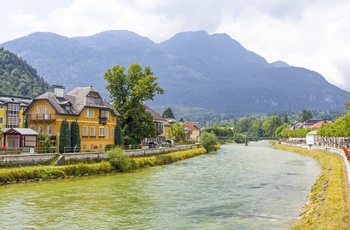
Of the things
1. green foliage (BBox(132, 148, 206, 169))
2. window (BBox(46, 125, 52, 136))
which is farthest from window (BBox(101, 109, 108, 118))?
window (BBox(46, 125, 52, 136))

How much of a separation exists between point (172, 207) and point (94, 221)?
6.85 metres

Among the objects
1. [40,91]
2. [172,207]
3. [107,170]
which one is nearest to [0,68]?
[40,91]

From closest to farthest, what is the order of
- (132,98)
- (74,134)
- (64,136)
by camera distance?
(64,136), (74,134), (132,98)

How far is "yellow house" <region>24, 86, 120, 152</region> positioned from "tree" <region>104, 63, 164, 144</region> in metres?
4.25

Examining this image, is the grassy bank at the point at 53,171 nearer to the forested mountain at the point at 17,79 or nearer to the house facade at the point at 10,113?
the house facade at the point at 10,113

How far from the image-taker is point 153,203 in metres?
31.2

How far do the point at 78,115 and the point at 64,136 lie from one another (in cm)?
544

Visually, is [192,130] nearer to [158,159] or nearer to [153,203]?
[158,159]

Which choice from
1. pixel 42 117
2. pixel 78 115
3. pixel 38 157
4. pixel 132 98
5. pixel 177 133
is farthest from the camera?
pixel 177 133

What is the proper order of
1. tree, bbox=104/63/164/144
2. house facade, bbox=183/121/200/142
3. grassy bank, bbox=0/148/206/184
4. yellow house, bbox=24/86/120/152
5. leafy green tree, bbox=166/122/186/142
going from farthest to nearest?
house facade, bbox=183/121/200/142 → leafy green tree, bbox=166/122/186/142 → tree, bbox=104/63/164/144 → yellow house, bbox=24/86/120/152 → grassy bank, bbox=0/148/206/184

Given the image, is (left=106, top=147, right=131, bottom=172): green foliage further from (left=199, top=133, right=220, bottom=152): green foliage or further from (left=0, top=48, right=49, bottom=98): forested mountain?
(left=0, top=48, right=49, bottom=98): forested mountain

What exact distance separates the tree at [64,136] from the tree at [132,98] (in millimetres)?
16338

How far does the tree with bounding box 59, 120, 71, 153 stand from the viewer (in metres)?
52.8

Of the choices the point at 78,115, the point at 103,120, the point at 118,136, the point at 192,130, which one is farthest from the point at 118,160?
the point at 192,130
